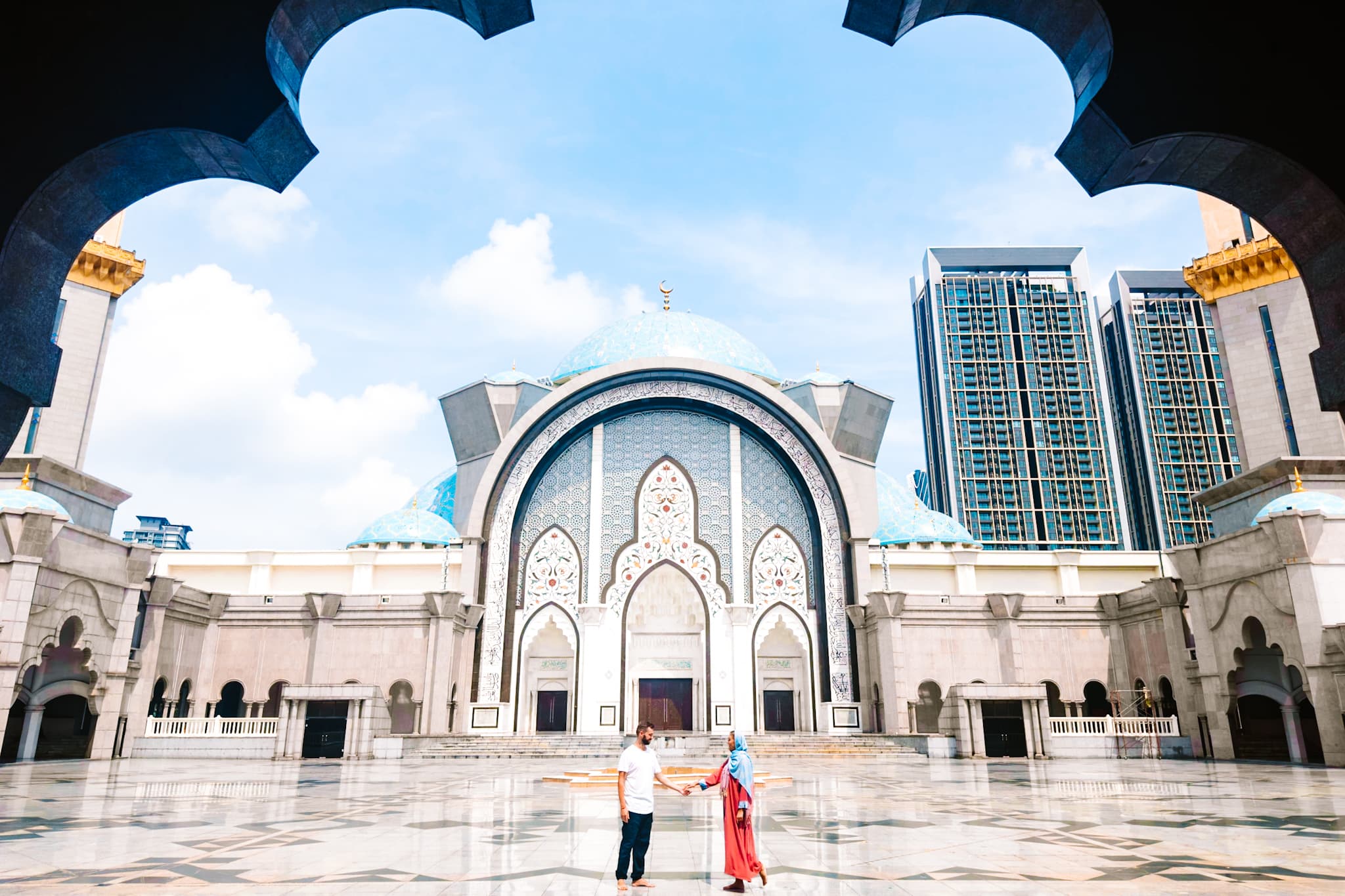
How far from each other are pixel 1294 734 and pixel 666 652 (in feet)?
43.4

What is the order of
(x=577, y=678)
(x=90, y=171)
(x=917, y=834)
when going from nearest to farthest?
(x=90, y=171) → (x=917, y=834) → (x=577, y=678)

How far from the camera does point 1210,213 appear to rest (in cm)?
2580

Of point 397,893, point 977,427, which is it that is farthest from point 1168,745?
point 977,427

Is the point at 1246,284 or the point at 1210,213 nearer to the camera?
the point at 1246,284

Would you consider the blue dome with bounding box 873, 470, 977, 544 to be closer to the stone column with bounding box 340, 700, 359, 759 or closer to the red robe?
the stone column with bounding box 340, 700, 359, 759

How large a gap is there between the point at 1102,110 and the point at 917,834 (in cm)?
492

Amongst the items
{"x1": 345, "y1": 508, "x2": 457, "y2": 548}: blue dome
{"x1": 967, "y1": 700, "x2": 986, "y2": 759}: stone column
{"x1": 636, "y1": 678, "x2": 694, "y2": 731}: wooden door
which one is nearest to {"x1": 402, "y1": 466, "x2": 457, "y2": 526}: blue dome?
{"x1": 345, "y1": 508, "x2": 457, "y2": 548}: blue dome

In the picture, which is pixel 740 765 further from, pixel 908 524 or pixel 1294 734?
pixel 908 524

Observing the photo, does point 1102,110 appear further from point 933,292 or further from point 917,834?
point 933,292

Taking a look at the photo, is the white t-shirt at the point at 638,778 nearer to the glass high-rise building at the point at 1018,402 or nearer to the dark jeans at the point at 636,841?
the dark jeans at the point at 636,841

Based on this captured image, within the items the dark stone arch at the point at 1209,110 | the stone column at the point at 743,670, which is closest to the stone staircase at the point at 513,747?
the stone column at the point at 743,670

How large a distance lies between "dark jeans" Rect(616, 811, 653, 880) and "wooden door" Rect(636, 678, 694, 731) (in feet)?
59.5

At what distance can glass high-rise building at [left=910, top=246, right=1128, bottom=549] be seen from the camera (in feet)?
171

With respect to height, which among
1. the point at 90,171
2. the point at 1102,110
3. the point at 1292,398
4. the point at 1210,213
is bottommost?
the point at 90,171
